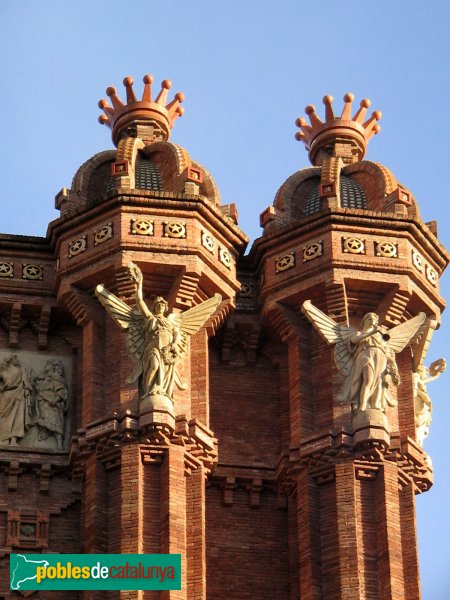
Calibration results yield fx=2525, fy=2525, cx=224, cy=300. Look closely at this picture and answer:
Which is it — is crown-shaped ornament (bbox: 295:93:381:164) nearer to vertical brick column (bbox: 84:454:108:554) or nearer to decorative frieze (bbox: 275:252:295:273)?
decorative frieze (bbox: 275:252:295:273)

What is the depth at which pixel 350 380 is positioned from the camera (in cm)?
3862

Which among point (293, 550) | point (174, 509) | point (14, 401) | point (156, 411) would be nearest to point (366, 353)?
point (293, 550)

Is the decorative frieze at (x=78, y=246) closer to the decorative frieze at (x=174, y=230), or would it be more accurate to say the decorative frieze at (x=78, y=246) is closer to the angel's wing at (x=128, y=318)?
the angel's wing at (x=128, y=318)

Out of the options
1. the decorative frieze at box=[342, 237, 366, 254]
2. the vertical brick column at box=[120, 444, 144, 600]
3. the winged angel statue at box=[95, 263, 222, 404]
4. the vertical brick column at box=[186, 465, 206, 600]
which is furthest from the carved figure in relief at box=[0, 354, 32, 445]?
the decorative frieze at box=[342, 237, 366, 254]

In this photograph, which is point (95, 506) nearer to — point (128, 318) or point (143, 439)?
point (143, 439)

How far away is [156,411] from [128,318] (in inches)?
72.8

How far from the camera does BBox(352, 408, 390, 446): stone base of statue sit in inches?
1489

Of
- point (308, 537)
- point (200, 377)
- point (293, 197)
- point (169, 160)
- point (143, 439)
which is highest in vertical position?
point (169, 160)

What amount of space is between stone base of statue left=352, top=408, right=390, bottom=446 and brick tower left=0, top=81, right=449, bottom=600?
0.11ft

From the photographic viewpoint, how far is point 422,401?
39875mm

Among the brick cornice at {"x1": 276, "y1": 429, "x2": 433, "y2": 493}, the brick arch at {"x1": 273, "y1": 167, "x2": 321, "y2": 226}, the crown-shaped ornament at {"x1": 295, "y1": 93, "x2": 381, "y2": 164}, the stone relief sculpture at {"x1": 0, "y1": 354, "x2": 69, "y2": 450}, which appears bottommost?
the brick cornice at {"x1": 276, "y1": 429, "x2": 433, "y2": 493}

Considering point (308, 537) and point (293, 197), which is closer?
point (308, 537)

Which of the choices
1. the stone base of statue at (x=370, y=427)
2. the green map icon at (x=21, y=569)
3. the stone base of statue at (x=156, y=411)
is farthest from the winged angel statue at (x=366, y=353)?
the green map icon at (x=21, y=569)

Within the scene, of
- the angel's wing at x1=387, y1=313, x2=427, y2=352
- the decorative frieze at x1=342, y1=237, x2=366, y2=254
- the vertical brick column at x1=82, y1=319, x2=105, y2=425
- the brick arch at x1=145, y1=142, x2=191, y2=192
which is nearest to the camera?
the vertical brick column at x1=82, y1=319, x2=105, y2=425
